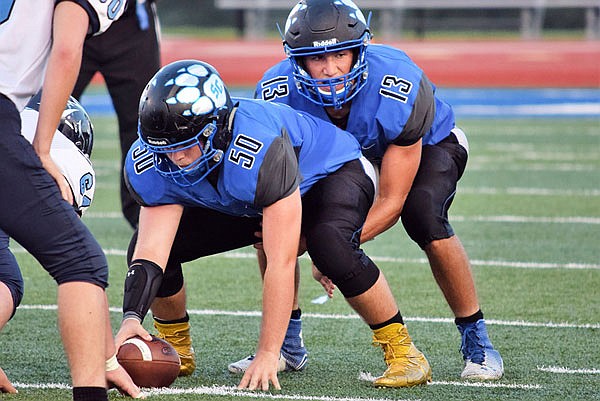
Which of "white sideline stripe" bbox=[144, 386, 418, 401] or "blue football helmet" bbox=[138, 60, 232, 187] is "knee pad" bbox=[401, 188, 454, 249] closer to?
"white sideline stripe" bbox=[144, 386, 418, 401]

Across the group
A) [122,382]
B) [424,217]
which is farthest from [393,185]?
[122,382]

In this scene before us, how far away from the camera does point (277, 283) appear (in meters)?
3.51

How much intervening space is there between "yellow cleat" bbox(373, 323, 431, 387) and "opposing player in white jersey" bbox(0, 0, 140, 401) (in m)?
1.09

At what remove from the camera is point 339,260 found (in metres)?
3.66

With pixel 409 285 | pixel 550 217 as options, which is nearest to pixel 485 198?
pixel 550 217

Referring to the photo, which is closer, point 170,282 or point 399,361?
point 399,361

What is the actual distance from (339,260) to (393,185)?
18.9 inches

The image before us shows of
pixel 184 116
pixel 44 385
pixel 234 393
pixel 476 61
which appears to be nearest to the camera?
pixel 184 116

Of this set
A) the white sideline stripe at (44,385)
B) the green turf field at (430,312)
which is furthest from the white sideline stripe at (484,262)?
the white sideline stripe at (44,385)

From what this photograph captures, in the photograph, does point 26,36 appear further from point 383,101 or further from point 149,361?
point 383,101

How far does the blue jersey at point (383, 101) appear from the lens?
4.00m

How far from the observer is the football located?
3.58 m

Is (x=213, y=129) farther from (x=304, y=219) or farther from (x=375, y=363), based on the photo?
(x=375, y=363)

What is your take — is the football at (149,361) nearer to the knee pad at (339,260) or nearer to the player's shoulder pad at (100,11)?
the knee pad at (339,260)
